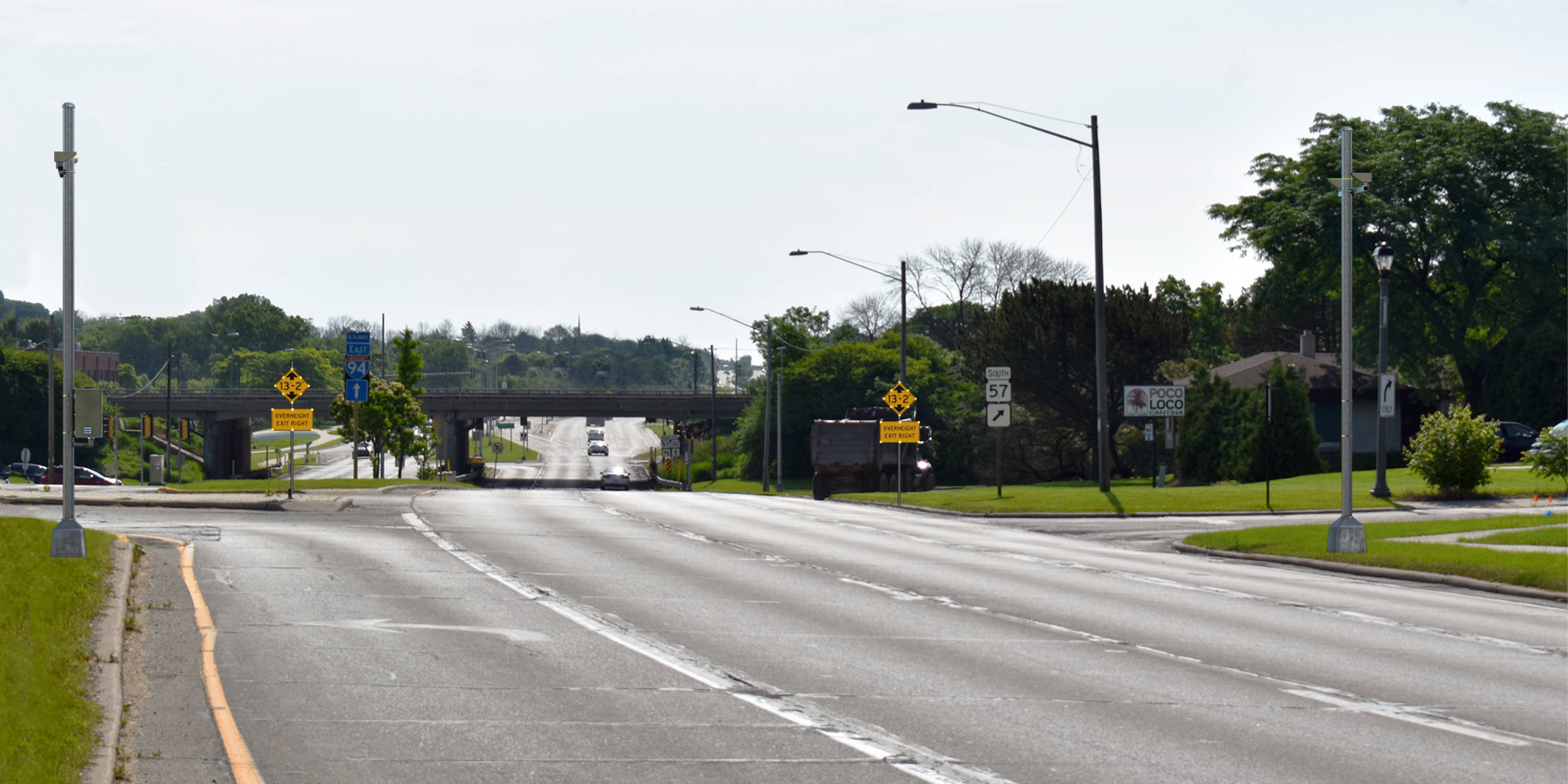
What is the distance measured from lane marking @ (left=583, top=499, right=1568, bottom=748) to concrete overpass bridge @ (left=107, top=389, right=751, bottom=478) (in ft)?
298

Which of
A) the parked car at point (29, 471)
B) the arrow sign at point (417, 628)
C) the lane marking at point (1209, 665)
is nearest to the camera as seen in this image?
the lane marking at point (1209, 665)

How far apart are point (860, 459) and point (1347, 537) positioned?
33125mm

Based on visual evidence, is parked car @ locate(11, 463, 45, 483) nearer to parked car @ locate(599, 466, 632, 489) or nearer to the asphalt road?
parked car @ locate(599, 466, 632, 489)

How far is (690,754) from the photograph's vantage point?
8453 millimetres

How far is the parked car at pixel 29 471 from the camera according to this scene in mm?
74750

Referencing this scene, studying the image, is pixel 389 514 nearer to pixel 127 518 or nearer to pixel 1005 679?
pixel 127 518

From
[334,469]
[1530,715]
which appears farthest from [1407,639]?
[334,469]

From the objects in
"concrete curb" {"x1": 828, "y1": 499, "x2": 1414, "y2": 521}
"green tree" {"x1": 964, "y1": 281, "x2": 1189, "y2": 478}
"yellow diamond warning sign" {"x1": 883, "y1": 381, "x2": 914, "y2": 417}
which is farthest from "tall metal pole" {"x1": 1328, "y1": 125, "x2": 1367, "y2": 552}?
"green tree" {"x1": 964, "y1": 281, "x2": 1189, "y2": 478}

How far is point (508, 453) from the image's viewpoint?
16200 centimetres

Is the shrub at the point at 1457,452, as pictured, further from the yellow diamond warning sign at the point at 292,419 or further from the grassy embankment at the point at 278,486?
the grassy embankment at the point at 278,486

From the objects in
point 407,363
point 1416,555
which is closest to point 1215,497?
point 1416,555

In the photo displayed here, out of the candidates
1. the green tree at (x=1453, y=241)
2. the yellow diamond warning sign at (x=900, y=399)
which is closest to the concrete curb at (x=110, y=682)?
the yellow diamond warning sign at (x=900, y=399)

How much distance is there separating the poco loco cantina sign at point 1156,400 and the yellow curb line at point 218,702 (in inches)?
1497

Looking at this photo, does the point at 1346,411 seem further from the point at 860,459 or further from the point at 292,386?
the point at 860,459
